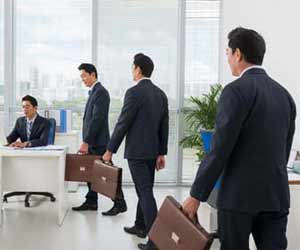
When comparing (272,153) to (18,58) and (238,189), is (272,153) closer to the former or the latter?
(238,189)

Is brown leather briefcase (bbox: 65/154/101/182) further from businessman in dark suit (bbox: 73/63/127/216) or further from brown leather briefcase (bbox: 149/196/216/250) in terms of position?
brown leather briefcase (bbox: 149/196/216/250)

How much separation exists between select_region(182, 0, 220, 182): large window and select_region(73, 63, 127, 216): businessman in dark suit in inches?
→ 77.6

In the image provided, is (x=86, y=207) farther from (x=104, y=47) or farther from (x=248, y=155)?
(x=248, y=155)

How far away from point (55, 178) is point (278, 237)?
2.90 meters

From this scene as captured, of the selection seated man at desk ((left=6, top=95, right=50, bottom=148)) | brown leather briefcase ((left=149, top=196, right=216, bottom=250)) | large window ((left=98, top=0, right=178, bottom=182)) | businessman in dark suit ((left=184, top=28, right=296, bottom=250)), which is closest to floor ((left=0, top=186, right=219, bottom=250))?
seated man at desk ((left=6, top=95, right=50, bottom=148))

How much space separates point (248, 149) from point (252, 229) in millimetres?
416

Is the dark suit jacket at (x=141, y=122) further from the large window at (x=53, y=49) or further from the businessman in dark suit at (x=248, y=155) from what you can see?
the large window at (x=53, y=49)

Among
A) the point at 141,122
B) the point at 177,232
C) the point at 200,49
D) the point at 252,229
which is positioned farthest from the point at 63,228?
the point at 200,49

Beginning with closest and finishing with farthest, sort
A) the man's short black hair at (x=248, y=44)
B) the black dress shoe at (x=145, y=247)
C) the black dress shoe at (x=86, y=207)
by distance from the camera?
the man's short black hair at (x=248, y=44), the black dress shoe at (x=145, y=247), the black dress shoe at (x=86, y=207)

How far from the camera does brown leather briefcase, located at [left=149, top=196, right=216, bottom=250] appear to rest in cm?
198

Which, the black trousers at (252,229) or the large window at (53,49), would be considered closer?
the black trousers at (252,229)

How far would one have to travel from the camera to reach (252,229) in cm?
220

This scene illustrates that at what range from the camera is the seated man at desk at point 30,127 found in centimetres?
503

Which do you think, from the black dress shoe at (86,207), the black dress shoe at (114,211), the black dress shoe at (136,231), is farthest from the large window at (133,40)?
the black dress shoe at (136,231)
